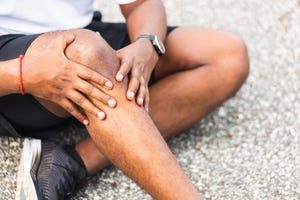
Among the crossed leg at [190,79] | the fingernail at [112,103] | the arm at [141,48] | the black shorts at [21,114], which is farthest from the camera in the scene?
the crossed leg at [190,79]

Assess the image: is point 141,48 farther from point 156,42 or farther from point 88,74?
point 88,74

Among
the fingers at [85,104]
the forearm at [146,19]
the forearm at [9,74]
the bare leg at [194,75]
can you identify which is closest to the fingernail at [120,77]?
the fingers at [85,104]

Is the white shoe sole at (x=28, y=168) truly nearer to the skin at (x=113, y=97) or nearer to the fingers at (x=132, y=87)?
the skin at (x=113, y=97)

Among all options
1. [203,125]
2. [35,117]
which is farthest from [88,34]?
[203,125]

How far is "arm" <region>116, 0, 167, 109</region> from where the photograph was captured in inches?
86.8

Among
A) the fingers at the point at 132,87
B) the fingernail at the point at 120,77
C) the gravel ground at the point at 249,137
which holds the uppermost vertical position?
the fingernail at the point at 120,77

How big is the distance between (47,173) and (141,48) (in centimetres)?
61

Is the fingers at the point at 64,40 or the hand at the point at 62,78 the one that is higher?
the fingers at the point at 64,40

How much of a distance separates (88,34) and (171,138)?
1008 mm

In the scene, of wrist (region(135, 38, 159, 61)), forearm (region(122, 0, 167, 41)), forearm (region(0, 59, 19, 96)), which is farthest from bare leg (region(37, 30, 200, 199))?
forearm (region(122, 0, 167, 41))

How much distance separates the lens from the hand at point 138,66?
2164mm

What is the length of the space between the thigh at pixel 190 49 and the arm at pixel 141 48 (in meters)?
0.11

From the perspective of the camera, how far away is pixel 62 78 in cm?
213

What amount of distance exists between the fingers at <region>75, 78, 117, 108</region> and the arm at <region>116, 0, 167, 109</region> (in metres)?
0.07
